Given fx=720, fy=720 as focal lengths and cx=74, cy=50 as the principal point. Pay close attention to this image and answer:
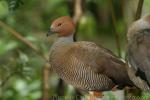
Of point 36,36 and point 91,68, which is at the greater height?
point 36,36

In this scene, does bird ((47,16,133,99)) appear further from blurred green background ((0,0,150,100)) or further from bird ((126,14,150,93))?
blurred green background ((0,0,150,100))

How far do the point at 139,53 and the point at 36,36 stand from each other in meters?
2.78

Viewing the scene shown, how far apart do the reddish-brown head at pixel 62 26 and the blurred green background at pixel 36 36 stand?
336 mm

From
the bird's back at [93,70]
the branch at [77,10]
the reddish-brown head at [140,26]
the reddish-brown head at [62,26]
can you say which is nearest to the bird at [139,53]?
the reddish-brown head at [140,26]

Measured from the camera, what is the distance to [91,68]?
4.21m

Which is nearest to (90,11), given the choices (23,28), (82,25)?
(82,25)

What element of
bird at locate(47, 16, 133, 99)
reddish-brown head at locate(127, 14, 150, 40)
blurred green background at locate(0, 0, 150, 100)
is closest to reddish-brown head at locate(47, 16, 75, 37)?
bird at locate(47, 16, 133, 99)

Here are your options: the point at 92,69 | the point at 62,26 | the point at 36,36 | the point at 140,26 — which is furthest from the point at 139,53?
the point at 36,36

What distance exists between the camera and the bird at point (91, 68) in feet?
13.8

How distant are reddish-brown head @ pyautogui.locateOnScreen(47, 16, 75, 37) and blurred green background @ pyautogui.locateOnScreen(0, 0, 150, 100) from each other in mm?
336

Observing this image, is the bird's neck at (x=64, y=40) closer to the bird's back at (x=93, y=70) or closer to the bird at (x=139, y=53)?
the bird's back at (x=93, y=70)

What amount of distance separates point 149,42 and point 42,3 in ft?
10.7

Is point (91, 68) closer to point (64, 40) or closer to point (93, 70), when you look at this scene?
point (93, 70)

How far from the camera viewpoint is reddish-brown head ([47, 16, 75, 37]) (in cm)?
437
